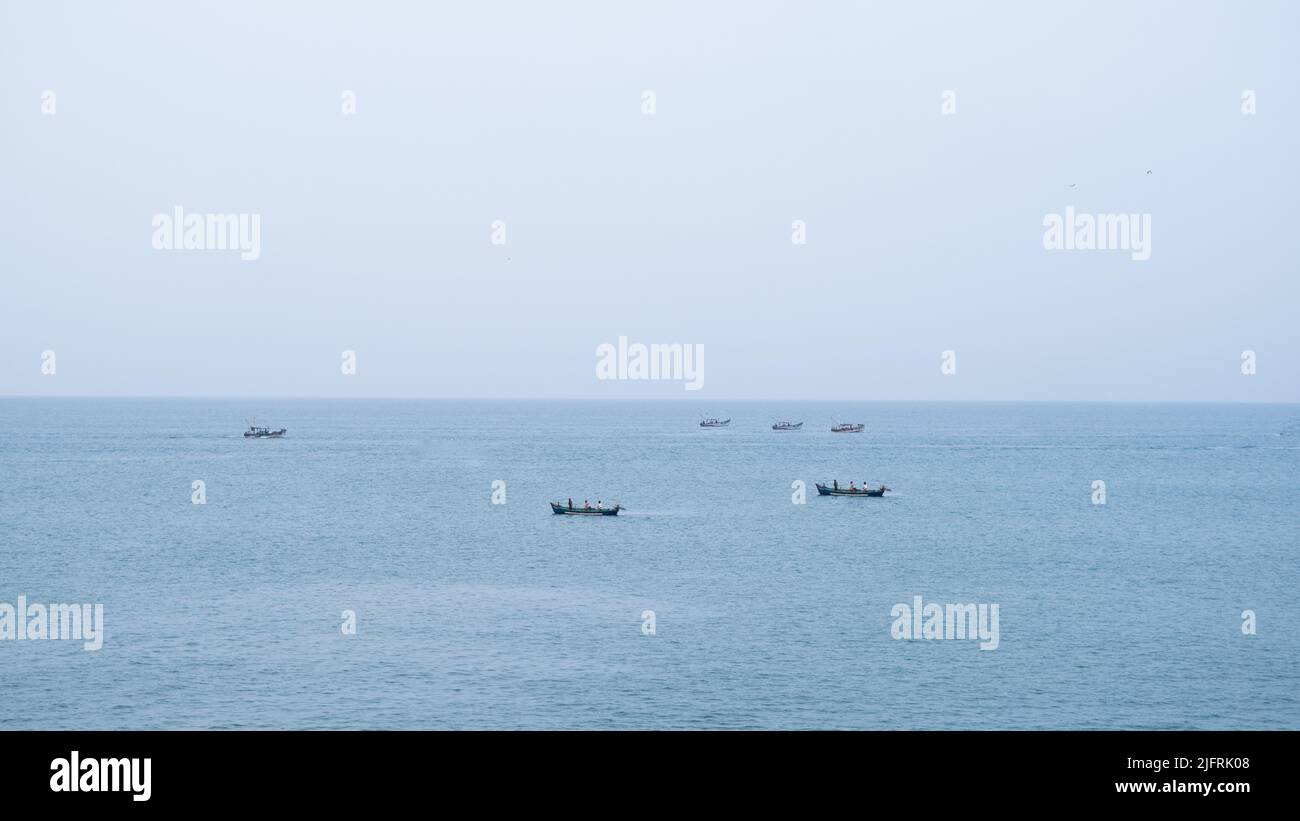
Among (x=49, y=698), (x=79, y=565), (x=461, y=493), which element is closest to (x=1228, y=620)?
(x=49, y=698)

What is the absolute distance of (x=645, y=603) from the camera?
64.1m

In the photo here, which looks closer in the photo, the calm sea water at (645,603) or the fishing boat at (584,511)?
the calm sea water at (645,603)

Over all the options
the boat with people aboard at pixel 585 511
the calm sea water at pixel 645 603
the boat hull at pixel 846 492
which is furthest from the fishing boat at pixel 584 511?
the boat hull at pixel 846 492

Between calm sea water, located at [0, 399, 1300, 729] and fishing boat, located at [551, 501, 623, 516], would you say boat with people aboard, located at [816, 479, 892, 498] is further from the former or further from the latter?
fishing boat, located at [551, 501, 623, 516]

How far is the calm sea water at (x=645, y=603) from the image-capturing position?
45.1m

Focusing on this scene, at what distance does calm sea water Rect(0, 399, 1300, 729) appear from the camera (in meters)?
45.1

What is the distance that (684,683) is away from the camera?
155ft
